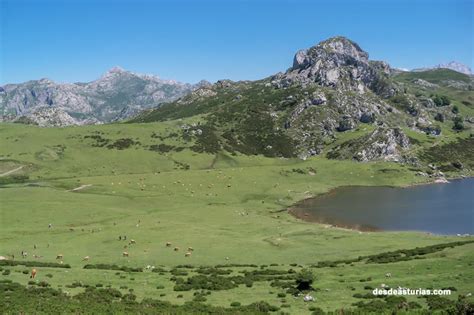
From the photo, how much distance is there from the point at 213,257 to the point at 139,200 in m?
70.4

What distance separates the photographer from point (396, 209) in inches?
5315

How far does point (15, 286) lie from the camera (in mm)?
43094

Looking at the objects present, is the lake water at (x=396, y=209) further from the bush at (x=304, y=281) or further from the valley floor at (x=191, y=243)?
the bush at (x=304, y=281)

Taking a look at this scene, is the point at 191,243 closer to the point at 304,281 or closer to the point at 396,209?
the point at 304,281

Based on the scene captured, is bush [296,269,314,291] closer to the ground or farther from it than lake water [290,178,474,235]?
farther from it

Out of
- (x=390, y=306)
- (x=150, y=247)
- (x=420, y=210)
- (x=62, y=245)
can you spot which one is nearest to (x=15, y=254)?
(x=62, y=245)

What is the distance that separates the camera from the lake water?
10900 cm

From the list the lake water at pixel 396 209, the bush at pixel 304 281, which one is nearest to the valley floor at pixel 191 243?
the bush at pixel 304 281

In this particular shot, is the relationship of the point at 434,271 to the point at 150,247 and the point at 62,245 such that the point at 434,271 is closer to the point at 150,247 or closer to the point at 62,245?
the point at 150,247

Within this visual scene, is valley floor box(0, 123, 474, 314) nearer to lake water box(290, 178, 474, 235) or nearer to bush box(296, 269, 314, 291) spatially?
bush box(296, 269, 314, 291)

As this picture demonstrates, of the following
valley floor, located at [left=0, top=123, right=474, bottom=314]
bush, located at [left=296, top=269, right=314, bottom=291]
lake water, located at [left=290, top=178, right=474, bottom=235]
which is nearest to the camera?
bush, located at [left=296, top=269, right=314, bottom=291]

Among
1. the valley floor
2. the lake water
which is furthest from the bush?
the lake water

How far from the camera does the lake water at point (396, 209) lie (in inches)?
4291

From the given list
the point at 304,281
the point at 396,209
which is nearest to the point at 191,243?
the point at 304,281
